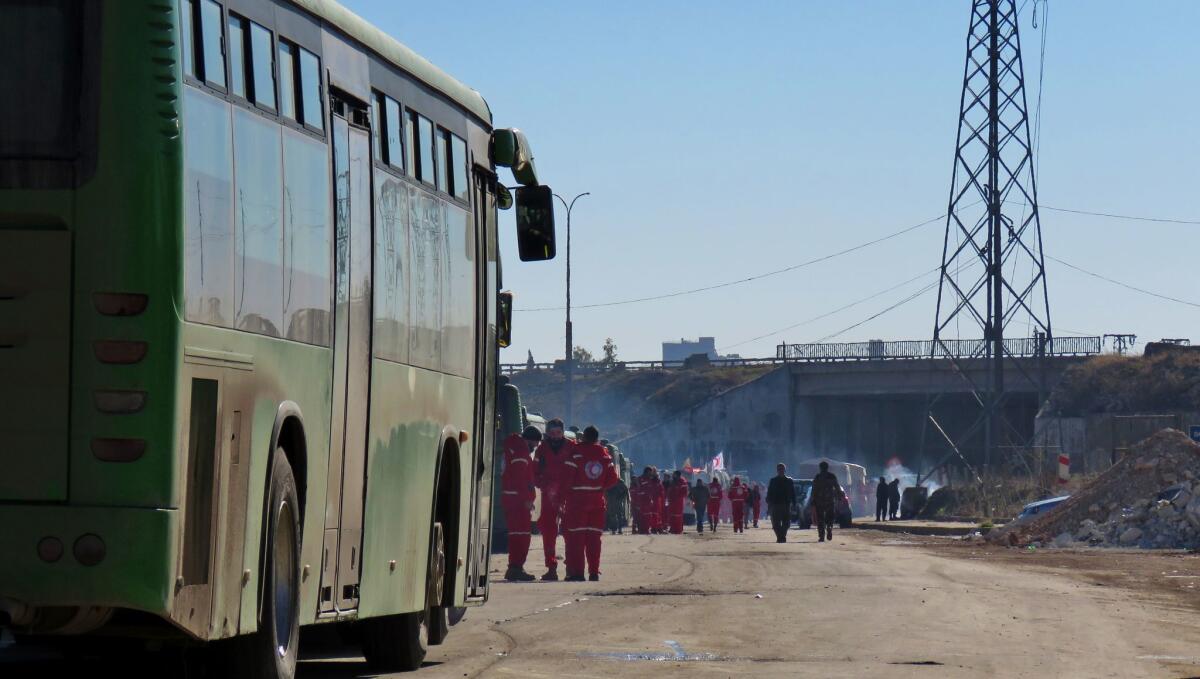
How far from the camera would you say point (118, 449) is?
8047 millimetres

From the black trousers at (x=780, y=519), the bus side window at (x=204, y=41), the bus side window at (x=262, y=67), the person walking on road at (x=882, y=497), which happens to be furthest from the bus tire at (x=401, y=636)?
the person walking on road at (x=882, y=497)

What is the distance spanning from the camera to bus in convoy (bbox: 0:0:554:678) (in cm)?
805

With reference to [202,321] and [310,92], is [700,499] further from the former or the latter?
[202,321]

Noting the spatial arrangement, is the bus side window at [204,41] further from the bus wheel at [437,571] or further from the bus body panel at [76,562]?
the bus wheel at [437,571]

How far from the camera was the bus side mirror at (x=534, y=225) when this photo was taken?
1612cm

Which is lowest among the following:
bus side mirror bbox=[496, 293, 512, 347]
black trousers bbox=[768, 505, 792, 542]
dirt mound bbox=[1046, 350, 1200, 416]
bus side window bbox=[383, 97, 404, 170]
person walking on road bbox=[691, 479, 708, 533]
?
black trousers bbox=[768, 505, 792, 542]

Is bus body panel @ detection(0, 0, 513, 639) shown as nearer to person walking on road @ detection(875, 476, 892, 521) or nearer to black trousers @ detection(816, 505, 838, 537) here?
black trousers @ detection(816, 505, 838, 537)

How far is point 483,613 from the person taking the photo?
18828mm

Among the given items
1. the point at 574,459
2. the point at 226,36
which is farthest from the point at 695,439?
the point at 226,36

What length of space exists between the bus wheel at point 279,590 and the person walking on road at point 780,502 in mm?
34202

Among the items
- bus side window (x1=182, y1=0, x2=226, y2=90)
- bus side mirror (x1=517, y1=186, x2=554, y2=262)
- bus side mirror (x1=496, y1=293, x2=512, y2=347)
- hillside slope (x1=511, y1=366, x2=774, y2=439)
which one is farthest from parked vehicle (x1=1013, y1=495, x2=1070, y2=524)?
hillside slope (x1=511, y1=366, x2=774, y2=439)

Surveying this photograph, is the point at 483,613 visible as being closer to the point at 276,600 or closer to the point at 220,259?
the point at 276,600

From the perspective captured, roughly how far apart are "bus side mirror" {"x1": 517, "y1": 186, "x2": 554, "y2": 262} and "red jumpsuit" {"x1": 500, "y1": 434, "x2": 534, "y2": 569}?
8745mm

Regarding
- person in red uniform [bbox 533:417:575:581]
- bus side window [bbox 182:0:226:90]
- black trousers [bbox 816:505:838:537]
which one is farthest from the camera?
black trousers [bbox 816:505:838:537]
